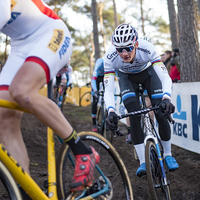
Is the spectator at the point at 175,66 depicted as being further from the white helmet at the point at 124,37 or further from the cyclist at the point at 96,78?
the white helmet at the point at 124,37

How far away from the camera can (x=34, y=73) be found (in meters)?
2.07

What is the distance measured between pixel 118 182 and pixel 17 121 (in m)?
1.05

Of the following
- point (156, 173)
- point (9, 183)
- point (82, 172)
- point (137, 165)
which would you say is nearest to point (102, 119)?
point (137, 165)

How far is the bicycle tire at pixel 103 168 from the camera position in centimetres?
225

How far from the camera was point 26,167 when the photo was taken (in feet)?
7.70

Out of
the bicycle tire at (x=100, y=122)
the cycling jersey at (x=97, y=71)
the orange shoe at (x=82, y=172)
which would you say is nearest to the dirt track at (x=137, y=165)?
the bicycle tire at (x=100, y=122)

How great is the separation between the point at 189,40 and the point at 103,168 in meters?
6.09

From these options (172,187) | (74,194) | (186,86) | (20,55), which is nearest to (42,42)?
(20,55)

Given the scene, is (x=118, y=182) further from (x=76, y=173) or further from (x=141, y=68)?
(x=141, y=68)

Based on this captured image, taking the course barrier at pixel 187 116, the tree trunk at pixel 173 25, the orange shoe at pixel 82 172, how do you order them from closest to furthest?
the orange shoe at pixel 82 172 < the course barrier at pixel 187 116 < the tree trunk at pixel 173 25

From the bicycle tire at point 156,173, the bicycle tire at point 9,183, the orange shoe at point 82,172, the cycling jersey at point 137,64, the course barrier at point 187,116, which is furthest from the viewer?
the course barrier at point 187,116

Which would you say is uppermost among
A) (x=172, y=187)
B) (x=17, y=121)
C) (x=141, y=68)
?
(x=141, y=68)

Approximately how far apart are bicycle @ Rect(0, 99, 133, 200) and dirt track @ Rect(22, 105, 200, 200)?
1.34 meters

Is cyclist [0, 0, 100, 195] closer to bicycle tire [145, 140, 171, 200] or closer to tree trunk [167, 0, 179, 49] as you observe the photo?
bicycle tire [145, 140, 171, 200]
